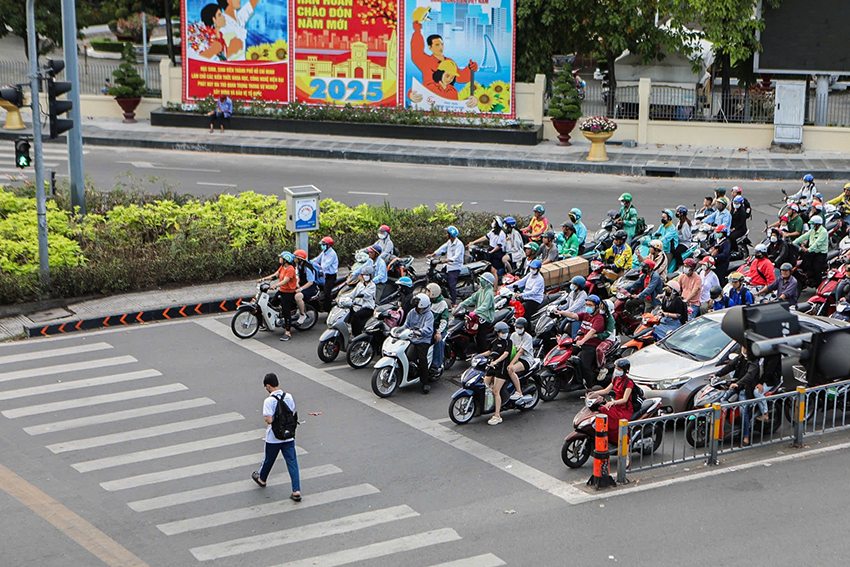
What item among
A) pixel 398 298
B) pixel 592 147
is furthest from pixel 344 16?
pixel 398 298

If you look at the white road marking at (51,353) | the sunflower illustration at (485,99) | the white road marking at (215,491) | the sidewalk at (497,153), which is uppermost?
the sunflower illustration at (485,99)

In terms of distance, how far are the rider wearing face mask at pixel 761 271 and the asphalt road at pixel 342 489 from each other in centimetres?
488

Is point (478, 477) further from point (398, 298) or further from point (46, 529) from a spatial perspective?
point (398, 298)

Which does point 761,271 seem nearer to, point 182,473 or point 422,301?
point 422,301

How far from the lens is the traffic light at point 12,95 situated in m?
19.2

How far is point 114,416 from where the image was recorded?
15.2 metres

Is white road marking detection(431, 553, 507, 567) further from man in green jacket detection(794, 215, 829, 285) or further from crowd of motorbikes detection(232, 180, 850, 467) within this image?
man in green jacket detection(794, 215, 829, 285)

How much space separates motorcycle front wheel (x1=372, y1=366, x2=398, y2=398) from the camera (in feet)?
52.6

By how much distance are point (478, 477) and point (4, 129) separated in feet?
94.4

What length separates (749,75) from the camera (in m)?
38.6

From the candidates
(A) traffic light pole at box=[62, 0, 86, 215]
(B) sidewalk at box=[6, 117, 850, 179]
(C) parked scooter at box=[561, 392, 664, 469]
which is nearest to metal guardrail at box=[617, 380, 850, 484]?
(C) parked scooter at box=[561, 392, 664, 469]

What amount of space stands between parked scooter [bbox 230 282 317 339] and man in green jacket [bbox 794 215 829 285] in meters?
9.95

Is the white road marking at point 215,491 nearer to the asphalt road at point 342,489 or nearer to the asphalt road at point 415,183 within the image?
the asphalt road at point 342,489

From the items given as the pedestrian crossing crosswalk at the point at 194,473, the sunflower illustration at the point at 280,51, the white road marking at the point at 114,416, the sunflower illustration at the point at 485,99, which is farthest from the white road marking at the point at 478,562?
the sunflower illustration at the point at 280,51
